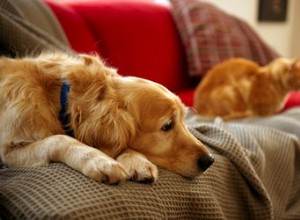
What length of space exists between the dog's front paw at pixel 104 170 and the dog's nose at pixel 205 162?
26 cm

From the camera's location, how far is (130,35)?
100 inches

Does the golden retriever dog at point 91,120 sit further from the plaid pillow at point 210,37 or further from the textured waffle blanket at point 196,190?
the plaid pillow at point 210,37

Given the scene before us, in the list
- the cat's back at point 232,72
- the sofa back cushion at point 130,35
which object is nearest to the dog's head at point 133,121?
the sofa back cushion at point 130,35

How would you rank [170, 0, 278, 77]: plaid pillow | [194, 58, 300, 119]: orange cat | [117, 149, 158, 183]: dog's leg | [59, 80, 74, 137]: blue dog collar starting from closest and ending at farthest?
[117, 149, 158, 183]: dog's leg < [59, 80, 74, 137]: blue dog collar < [194, 58, 300, 119]: orange cat < [170, 0, 278, 77]: plaid pillow

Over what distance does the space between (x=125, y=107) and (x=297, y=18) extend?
420cm

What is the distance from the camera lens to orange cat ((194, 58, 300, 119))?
2.25m

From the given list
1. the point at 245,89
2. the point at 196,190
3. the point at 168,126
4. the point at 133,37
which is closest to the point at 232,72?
the point at 245,89

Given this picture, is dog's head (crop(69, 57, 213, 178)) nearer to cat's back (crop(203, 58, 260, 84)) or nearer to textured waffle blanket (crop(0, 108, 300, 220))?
textured waffle blanket (crop(0, 108, 300, 220))

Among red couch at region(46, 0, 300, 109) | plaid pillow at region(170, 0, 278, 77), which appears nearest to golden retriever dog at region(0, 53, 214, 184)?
red couch at region(46, 0, 300, 109)

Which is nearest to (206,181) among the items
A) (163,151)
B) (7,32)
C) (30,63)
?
(163,151)

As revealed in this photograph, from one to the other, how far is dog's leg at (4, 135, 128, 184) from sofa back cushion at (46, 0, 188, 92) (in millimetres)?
1217

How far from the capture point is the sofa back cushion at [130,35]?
225cm

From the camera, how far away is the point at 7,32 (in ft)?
4.71

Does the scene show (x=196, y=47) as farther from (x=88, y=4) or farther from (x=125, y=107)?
(x=125, y=107)
